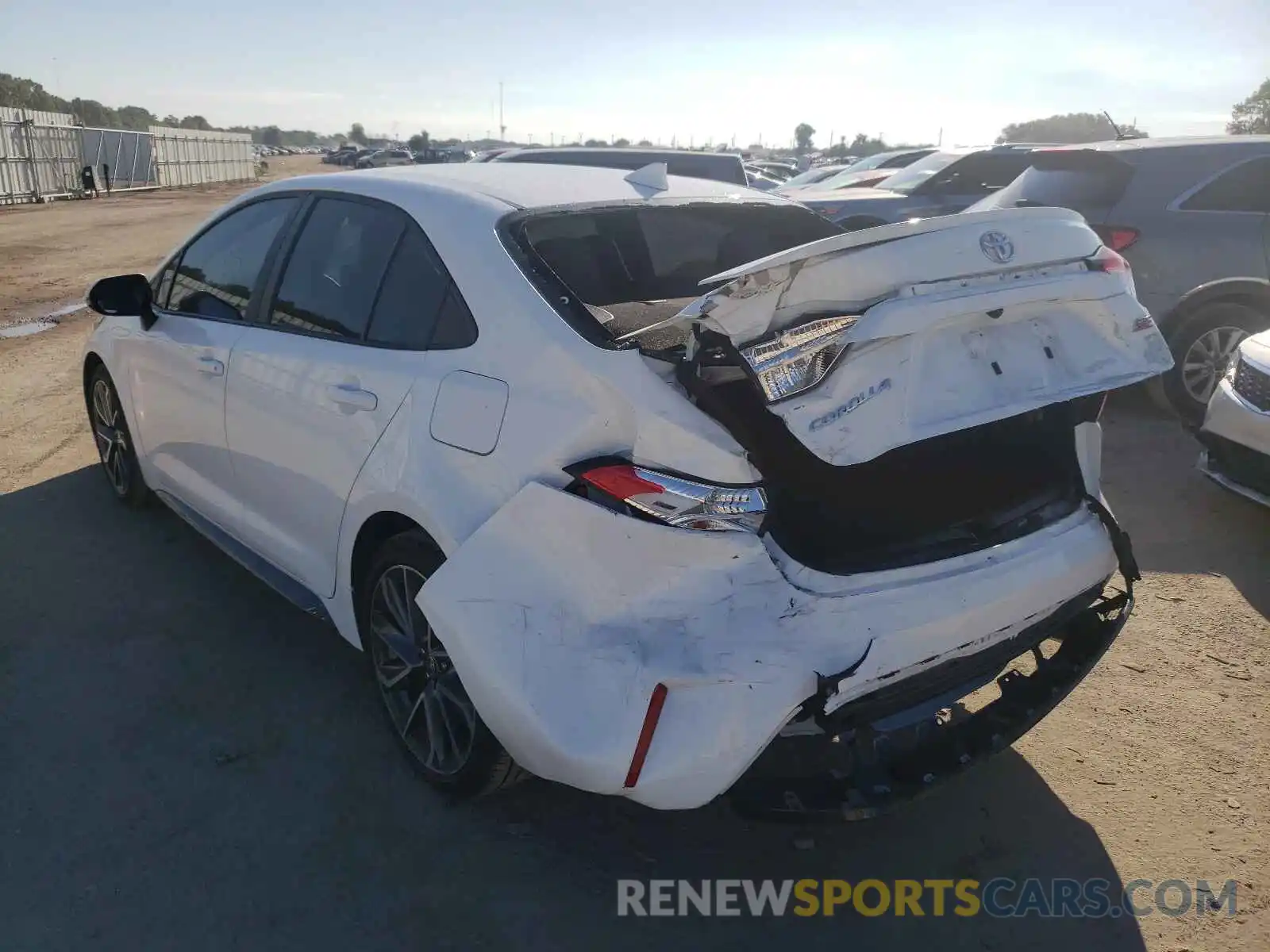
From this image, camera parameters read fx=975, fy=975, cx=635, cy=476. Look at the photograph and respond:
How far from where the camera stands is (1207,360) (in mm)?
6559

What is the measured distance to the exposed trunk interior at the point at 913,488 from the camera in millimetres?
2303

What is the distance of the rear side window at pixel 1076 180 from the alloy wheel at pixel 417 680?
549 cm

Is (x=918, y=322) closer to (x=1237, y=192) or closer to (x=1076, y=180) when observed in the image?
(x=1076, y=180)

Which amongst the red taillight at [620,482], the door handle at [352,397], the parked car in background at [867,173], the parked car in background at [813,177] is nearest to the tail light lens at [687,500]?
the red taillight at [620,482]

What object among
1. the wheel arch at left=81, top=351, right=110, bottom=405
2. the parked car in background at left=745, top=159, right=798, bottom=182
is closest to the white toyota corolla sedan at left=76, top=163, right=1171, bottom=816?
the wheel arch at left=81, top=351, right=110, bottom=405

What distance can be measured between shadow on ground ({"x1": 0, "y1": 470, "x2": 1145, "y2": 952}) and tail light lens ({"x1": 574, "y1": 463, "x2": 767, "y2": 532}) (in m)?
1.10

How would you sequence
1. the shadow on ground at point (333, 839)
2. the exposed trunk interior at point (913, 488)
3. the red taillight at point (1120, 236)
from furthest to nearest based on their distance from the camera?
1. the red taillight at point (1120, 236)
2. the shadow on ground at point (333, 839)
3. the exposed trunk interior at point (913, 488)

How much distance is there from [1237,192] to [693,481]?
6493 mm

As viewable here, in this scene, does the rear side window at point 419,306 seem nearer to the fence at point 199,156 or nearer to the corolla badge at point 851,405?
the corolla badge at point 851,405

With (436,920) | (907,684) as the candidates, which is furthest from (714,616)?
(436,920)

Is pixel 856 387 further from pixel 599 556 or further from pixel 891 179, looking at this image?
pixel 891 179

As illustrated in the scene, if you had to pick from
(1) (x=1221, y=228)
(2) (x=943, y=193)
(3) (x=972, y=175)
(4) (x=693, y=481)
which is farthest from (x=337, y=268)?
(3) (x=972, y=175)

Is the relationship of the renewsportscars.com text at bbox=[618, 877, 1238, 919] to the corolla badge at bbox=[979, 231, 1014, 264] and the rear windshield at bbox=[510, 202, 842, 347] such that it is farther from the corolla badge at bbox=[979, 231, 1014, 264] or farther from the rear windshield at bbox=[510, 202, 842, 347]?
→ the corolla badge at bbox=[979, 231, 1014, 264]

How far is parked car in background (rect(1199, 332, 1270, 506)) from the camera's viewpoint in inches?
179
